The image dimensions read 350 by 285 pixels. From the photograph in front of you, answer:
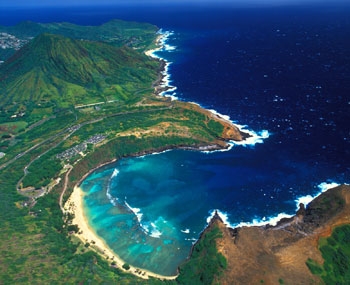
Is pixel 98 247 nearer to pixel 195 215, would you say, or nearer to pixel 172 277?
pixel 172 277

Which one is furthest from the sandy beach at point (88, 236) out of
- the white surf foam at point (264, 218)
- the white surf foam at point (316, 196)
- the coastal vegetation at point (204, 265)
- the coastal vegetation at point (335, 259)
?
the white surf foam at point (316, 196)

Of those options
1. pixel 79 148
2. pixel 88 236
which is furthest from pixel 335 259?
pixel 79 148

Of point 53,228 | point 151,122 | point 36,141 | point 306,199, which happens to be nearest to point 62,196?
point 53,228

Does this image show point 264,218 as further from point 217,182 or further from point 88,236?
point 88,236

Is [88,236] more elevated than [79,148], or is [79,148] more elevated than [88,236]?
[79,148]

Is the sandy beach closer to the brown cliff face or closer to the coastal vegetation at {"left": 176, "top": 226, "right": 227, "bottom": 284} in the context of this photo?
the coastal vegetation at {"left": 176, "top": 226, "right": 227, "bottom": 284}

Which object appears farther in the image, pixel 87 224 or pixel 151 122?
pixel 151 122
